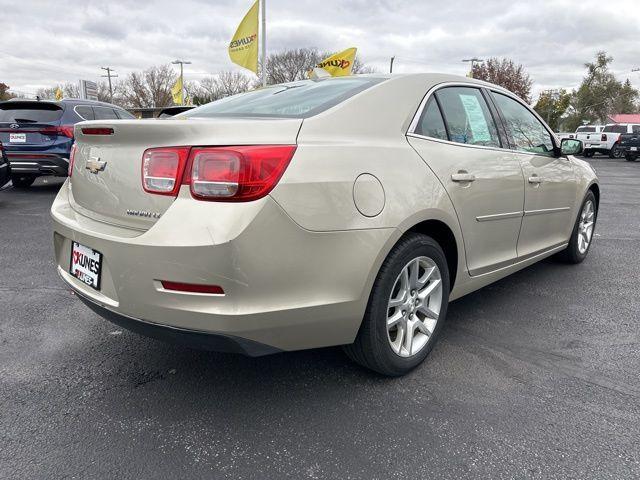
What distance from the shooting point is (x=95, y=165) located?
90.3 inches

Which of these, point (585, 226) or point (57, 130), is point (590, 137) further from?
point (57, 130)

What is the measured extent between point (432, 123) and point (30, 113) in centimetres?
818

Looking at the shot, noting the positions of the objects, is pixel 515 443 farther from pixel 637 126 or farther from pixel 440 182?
pixel 637 126

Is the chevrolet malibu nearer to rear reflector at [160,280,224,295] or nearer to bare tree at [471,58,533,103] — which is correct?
rear reflector at [160,280,224,295]

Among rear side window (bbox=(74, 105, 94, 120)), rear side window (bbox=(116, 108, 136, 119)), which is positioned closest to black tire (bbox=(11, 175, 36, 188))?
rear side window (bbox=(74, 105, 94, 120))

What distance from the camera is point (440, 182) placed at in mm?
2557

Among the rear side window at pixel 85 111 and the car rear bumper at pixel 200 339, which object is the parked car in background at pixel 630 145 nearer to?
the rear side window at pixel 85 111

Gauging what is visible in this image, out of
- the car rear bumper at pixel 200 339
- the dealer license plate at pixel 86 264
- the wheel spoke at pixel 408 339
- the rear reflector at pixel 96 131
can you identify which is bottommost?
the wheel spoke at pixel 408 339

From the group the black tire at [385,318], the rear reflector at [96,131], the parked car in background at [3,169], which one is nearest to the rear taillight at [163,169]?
the rear reflector at [96,131]

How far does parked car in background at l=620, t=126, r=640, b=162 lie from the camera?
930 inches

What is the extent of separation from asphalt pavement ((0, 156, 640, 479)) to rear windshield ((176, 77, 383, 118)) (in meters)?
1.32

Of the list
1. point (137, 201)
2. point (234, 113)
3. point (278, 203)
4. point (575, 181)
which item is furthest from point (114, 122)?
point (575, 181)

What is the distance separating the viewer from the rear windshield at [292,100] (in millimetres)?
2385

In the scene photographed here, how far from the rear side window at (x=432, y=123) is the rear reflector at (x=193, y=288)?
52.6 inches
